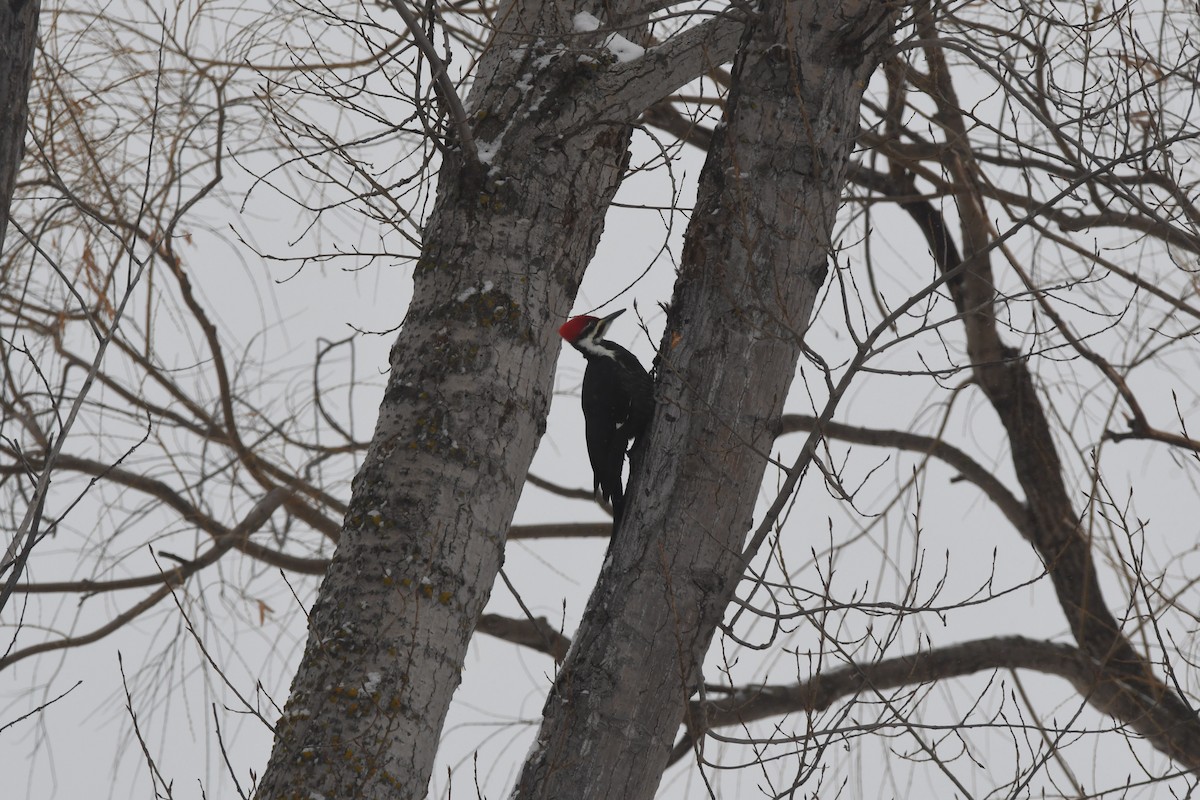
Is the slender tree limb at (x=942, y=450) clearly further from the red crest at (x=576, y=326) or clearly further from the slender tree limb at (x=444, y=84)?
the slender tree limb at (x=444, y=84)

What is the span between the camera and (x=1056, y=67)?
3688 mm

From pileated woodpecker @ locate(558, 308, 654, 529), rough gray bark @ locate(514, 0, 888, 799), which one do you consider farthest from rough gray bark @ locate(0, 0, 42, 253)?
pileated woodpecker @ locate(558, 308, 654, 529)

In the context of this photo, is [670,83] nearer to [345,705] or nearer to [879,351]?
[879,351]

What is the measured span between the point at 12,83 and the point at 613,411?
1963 mm

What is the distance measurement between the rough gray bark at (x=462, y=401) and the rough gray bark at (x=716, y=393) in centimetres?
24

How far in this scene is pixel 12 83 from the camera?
4.79 ft

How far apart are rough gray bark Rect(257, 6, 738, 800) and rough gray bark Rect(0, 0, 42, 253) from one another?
945mm

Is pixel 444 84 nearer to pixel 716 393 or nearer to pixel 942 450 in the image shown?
pixel 716 393

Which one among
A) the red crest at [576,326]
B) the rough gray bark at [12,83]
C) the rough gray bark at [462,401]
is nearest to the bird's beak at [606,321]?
the red crest at [576,326]

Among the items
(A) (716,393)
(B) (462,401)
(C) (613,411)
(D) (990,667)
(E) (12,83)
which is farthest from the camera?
(D) (990,667)

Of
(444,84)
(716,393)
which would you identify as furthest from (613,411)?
(444,84)

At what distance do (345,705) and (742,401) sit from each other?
101 centimetres

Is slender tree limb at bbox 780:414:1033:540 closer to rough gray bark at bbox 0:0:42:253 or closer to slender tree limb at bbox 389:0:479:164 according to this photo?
slender tree limb at bbox 389:0:479:164

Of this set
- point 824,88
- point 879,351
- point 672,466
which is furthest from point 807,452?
point 824,88
